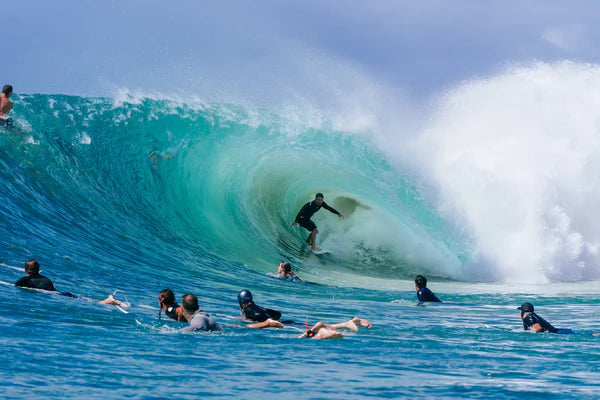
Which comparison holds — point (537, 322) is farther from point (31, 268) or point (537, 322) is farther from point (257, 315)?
point (31, 268)

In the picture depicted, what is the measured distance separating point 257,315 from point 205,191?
11447 mm

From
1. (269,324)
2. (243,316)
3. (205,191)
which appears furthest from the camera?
(205,191)

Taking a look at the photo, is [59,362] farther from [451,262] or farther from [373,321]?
[451,262]

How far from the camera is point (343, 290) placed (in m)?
14.1

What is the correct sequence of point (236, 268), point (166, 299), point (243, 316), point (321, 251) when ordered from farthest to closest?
1. point (321, 251)
2. point (236, 268)
3. point (243, 316)
4. point (166, 299)

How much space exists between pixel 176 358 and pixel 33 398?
164cm

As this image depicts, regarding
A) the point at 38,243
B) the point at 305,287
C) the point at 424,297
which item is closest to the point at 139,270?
the point at 38,243

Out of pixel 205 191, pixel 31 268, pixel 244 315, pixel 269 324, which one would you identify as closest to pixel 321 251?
pixel 205 191

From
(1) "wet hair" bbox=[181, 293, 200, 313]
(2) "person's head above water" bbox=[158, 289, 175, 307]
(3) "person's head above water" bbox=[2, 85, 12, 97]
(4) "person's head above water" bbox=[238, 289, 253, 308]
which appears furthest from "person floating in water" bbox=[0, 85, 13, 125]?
(1) "wet hair" bbox=[181, 293, 200, 313]

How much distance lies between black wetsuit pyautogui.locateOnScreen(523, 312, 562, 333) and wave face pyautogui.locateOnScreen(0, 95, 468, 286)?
7029 millimetres

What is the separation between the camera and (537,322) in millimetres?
8688

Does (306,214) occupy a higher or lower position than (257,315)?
higher

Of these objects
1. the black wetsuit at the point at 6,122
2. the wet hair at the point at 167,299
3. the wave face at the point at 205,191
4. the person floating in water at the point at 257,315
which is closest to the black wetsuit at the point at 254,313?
the person floating in water at the point at 257,315

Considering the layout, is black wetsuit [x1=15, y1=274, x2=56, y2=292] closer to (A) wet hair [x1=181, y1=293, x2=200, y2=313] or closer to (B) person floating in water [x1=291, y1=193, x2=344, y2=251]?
(A) wet hair [x1=181, y1=293, x2=200, y2=313]
